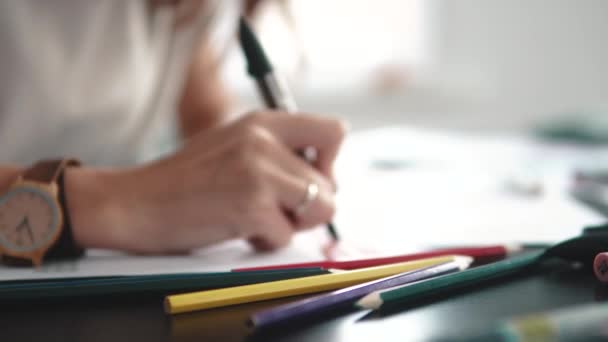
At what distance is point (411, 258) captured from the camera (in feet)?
1.35

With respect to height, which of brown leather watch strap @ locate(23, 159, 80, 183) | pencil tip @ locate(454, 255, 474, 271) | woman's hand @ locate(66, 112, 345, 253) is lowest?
pencil tip @ locate(454, 255, 474, 271)

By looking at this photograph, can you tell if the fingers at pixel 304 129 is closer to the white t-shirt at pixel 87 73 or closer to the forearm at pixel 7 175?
the forearm at pixel 7 175

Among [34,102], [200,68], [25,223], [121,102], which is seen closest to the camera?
[25,223]

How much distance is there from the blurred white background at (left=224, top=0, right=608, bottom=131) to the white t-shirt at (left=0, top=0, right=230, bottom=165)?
29.2 inches

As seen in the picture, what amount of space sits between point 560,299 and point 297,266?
0.53 feet

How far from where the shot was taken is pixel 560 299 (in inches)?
14.1

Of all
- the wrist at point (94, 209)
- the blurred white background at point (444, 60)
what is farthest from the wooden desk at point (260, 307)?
the blurred white background at point (444, 60)

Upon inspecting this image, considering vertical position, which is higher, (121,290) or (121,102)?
(121,102)

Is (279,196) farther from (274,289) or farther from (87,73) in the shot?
(87,73)

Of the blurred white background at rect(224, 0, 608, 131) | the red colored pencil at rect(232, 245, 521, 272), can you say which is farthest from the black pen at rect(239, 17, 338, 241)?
the blurred white background at rect(224, 0, 608, 131)

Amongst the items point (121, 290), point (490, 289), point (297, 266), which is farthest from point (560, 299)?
point (121, 290)

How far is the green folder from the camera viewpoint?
0.37 m

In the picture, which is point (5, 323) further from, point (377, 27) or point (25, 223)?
point (377, 27)

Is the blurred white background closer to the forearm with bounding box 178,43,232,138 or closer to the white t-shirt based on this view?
the forearm with bounding box 178,43,232,138
